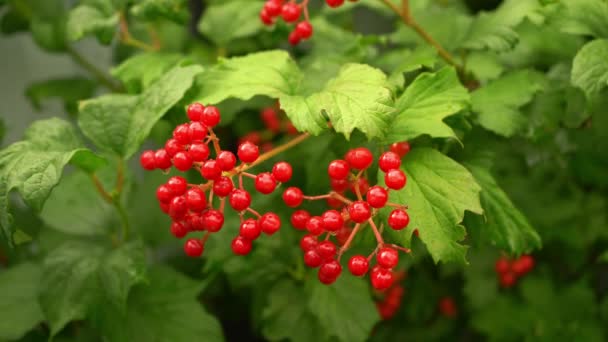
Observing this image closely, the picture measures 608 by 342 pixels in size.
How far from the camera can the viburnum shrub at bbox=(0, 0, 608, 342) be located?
81 cm

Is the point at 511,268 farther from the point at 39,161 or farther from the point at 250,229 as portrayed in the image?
the point at 39,161

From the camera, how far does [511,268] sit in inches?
57.4

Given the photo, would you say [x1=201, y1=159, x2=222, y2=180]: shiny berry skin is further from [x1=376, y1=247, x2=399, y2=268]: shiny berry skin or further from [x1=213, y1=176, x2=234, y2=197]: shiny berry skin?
[x1=376, y1=247, x2=399, y2=268]: shiny berry skin

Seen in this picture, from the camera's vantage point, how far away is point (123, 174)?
1149mm

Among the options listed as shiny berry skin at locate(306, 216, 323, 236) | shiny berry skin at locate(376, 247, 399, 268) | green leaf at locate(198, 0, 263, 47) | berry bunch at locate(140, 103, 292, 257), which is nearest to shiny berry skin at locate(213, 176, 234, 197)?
berry bunch at locate(140, 103, 292, 257)

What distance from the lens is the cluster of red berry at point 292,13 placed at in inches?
40.8

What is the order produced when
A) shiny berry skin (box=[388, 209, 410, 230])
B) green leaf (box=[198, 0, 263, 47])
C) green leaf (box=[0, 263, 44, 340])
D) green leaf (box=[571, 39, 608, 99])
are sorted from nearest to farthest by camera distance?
1. shiny berry skin (box=[388, 209, 410, 230])
2. green leaf (box=[571, 39, 608, 99])
3. green leaf (box=[0, 263, 44, 340])
4. green leaf (box=[198, 0, 263, 47])

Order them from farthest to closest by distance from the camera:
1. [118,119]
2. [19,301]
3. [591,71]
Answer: [19,301] < [118,119] < [591,71]

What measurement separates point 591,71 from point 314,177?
18.9 inches

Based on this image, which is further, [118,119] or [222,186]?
[118,119]

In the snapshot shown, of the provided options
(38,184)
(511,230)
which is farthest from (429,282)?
(38,184)

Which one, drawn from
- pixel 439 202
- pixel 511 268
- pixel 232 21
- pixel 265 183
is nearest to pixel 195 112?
pixel 265 183

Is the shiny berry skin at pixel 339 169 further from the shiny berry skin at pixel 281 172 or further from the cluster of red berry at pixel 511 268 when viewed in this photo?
the cluster of red berry at pixel 511 268

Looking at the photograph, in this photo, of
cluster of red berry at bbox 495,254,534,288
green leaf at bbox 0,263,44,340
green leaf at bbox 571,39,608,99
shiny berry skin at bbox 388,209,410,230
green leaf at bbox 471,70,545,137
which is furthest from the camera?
cluster of red berry at bbox 495,254,534,288
